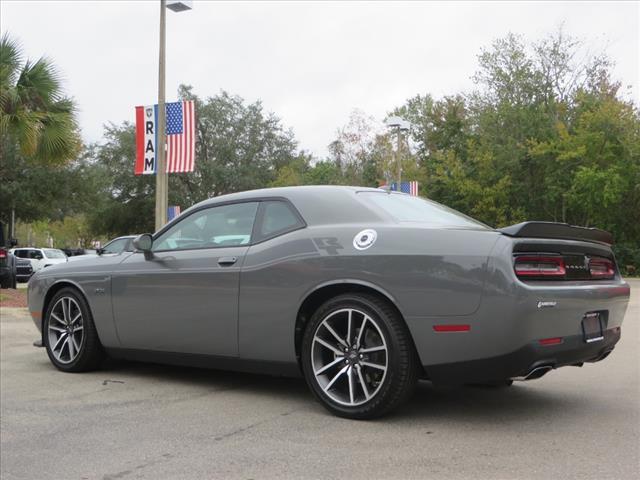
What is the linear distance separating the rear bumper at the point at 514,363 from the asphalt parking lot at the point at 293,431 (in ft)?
1.05

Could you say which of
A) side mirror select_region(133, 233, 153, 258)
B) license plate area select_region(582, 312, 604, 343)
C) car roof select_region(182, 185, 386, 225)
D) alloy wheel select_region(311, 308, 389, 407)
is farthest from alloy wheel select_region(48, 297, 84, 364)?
license plate area select_region(582, 312, 604, 343)

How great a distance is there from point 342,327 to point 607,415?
1.78m

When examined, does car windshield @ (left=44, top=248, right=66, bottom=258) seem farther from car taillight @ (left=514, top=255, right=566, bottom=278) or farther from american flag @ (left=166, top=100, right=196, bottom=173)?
car taillight @ (left=514, top=255, right=566, bottom=278)

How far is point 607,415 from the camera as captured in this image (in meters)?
4.40

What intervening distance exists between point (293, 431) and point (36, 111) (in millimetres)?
14022

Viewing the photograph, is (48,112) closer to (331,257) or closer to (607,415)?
(331,257)

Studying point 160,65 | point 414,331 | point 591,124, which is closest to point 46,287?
point 414,331

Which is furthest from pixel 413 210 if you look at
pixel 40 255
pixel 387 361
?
pixel 40 255

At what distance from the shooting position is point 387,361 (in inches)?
A: 162

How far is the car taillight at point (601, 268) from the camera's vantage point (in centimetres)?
448

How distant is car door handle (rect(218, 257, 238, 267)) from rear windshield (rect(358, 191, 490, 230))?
3.33 feet

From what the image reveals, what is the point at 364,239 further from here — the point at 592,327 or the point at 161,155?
the point at 161,155

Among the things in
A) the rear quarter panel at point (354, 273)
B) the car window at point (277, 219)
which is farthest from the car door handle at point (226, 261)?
the car window at point (277, 219)

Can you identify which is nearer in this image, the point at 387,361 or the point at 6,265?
the point at 387,361
